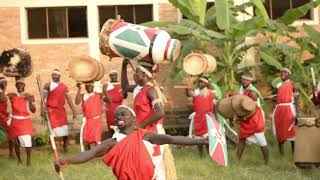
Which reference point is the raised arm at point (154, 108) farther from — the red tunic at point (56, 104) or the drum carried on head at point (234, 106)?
the red tunic at point (56, 104)

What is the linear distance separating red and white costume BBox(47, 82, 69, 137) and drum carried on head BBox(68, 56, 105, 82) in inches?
99.1

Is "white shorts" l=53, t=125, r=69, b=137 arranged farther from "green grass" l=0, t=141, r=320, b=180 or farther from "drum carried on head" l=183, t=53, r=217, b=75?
"drum carried on head" l=183, t=53, r=217, b=75

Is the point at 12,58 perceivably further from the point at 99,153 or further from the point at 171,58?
the point at 99,153

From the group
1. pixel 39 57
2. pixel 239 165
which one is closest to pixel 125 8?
pixel 39 57

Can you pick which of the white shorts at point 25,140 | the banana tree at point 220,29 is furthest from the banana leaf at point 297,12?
the white shorts at point 25,140

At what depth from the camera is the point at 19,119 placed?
10.6m

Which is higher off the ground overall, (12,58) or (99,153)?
(12,58)

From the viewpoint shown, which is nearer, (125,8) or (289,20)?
(289,20)

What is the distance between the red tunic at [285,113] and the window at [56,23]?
5.47 meters

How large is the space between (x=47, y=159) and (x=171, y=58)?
494 cm

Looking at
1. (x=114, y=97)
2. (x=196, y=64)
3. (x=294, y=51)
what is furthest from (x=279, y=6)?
(x=196, y=64)

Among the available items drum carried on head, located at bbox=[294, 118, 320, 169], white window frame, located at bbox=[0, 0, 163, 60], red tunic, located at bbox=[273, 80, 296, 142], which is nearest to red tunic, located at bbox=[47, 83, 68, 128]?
white window frame, located at bbox=[0, 0, 163, 60]

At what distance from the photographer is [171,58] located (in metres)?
6.73

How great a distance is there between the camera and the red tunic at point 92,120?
11.1 m
